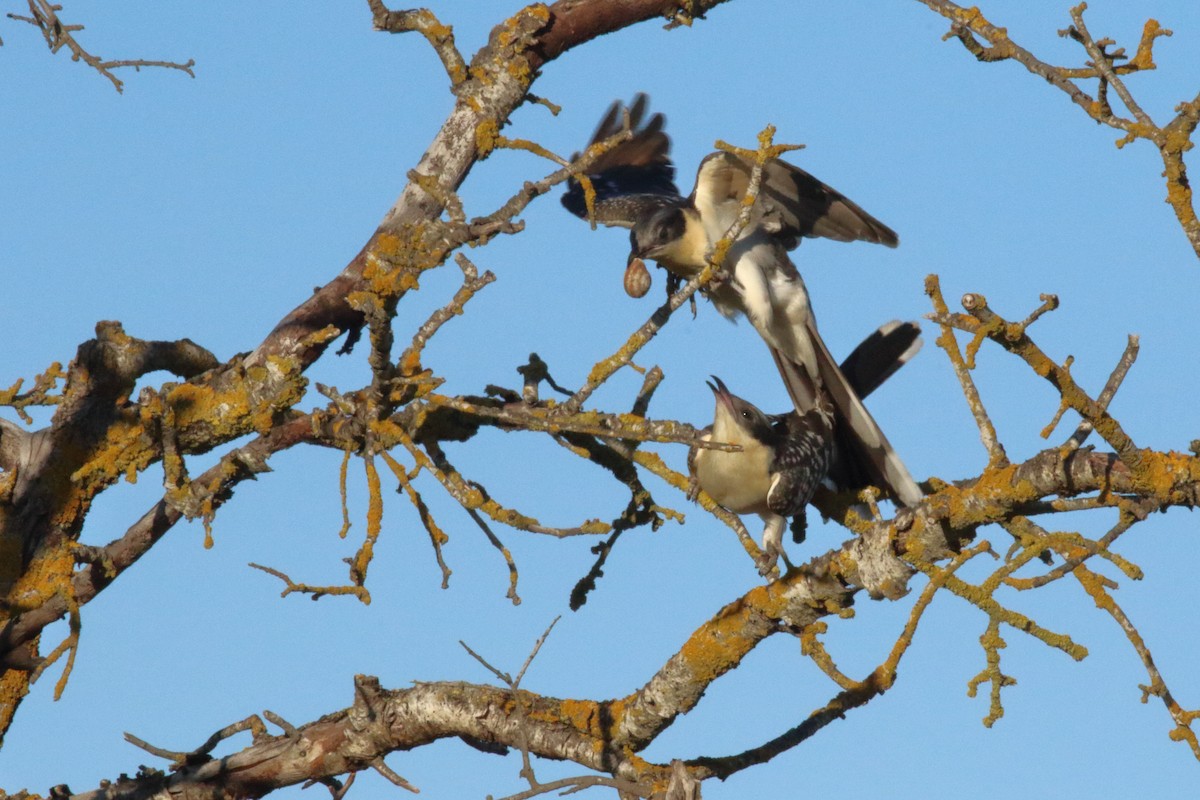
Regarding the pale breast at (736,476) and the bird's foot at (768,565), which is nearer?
the bird's foot at (768,565)

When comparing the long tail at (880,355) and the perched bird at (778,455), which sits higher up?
the long tail at (880,355)

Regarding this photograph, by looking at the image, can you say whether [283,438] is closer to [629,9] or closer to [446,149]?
[446,149]

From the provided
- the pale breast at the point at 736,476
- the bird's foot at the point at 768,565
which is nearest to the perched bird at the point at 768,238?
the pale breast at the point at 736,476

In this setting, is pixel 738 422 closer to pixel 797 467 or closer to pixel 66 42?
pixel 797 467

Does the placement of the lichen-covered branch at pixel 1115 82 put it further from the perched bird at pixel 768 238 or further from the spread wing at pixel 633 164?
the spread wing at pixel 633 164

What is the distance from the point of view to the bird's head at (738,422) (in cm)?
554

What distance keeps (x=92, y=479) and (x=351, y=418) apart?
106cm

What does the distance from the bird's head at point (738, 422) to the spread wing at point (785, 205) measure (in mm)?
1230

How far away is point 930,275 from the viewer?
290 centimetres

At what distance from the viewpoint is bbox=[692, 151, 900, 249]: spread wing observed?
6.46m

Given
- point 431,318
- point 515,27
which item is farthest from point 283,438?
point 515,27

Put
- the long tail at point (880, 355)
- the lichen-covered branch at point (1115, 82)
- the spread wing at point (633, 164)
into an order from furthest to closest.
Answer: the spread wing at point (633, 164), the long tail at point (880, 355), the lichen-covered branch at point (1115, 82)

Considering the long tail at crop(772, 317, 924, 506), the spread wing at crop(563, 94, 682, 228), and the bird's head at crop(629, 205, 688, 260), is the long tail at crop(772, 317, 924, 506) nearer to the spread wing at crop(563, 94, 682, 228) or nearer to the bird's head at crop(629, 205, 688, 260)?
the bird's head at crop(629, 205, 688, 260)

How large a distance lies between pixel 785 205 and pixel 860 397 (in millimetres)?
1144
